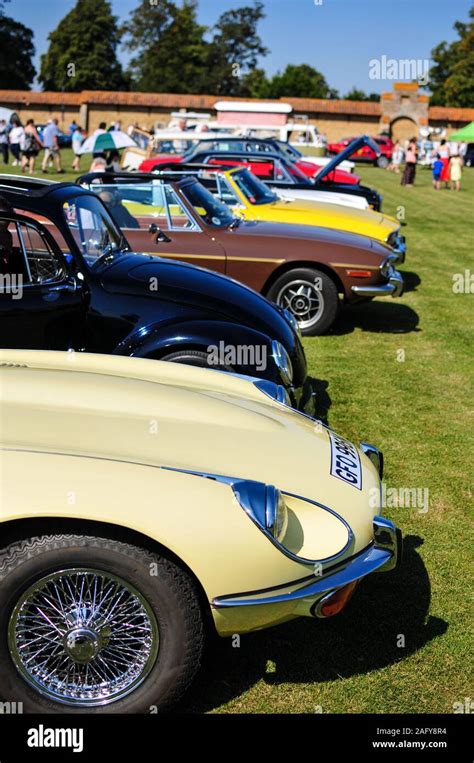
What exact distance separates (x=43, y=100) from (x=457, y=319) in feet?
191

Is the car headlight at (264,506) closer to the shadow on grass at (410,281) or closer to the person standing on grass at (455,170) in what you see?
the shadow on grass at (410,281)

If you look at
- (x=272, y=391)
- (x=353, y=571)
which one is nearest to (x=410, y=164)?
(x=272, y=391)

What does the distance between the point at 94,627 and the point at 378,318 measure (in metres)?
7.55

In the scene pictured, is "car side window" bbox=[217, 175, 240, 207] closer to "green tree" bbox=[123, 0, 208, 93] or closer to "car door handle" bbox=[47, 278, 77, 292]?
"car door handle" bbox=[47, 278, 77, 292]

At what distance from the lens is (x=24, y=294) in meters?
4.77

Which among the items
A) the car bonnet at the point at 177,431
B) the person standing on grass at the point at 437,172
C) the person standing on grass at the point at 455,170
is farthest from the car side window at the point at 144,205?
the person standing on grass at the point at 437,172

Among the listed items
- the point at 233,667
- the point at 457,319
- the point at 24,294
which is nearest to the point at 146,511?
the point at 233,667

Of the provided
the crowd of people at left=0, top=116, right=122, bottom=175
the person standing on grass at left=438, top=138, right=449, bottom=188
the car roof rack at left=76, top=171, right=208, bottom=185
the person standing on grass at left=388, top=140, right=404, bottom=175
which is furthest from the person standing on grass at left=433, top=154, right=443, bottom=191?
the car roof rack at left=76, top=171, right=208, bottom=185

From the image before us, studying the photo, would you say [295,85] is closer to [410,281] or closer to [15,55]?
[15,55]

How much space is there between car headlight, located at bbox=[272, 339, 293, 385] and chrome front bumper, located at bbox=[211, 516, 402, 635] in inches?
90.6

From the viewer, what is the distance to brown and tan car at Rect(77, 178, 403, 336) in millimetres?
8047

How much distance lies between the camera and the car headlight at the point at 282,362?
512cm

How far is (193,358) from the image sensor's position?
16.3 ft
